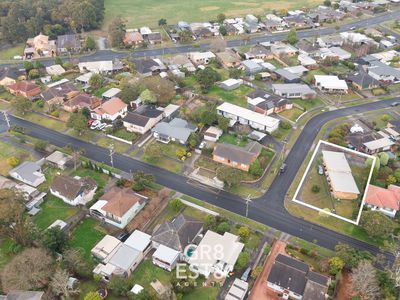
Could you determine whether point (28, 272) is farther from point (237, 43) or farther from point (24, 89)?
point (237, 43)

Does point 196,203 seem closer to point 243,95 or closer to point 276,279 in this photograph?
point 276,279

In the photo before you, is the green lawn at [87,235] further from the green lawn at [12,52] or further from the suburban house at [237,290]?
the green lawn at [12,52]

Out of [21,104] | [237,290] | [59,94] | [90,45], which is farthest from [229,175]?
[90,45]

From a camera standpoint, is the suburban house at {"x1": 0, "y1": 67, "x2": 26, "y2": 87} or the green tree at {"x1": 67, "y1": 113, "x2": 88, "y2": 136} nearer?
the green tree at {"x1": 67, "y1": 113, "x2": 88, "y2": 136}

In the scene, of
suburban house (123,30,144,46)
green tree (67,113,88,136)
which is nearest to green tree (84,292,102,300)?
green tree (67,113,88,136)

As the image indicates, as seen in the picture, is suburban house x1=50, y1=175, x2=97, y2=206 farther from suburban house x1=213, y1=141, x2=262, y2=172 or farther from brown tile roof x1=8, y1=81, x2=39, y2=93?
brown tile roof x1=8, y1=81, x2=39, y2=93

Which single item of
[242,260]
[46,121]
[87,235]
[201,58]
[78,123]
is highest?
[78,123]
